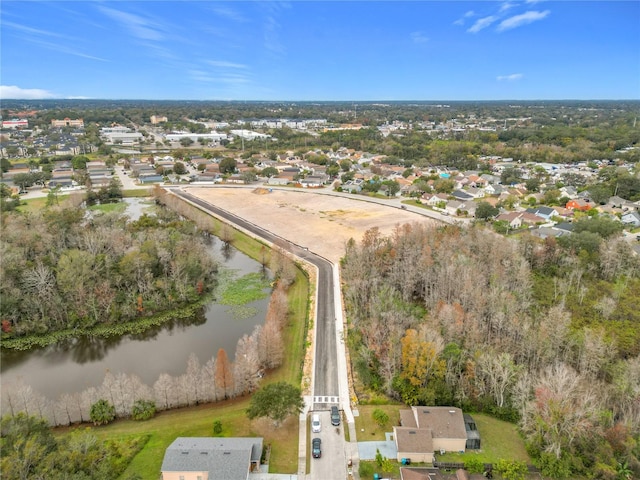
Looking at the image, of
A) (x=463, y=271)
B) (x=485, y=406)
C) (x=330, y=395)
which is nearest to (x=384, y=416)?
(x=330, y=395)

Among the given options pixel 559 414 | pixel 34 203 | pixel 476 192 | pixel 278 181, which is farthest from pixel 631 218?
pixel 34 203

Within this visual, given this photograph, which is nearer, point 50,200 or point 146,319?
point 146,319

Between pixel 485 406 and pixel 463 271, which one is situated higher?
pixel 463 271

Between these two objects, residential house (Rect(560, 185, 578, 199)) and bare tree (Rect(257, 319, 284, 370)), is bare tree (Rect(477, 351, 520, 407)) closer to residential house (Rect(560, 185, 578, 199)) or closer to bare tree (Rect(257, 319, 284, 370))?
bare tree (Rect(257, 319, 284, 370))

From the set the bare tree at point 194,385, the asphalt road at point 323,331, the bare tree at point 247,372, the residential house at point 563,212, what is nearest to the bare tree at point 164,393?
the bare tree at point 194,385

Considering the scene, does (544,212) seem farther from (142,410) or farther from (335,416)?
(142,410)

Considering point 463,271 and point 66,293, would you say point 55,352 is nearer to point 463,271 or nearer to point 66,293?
point 66,293
